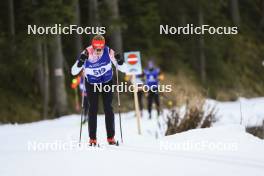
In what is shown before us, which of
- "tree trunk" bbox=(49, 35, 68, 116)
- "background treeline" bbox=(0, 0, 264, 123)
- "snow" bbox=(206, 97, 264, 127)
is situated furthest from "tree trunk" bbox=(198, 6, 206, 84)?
"snow" bbox=(206, 97, 264, 127)

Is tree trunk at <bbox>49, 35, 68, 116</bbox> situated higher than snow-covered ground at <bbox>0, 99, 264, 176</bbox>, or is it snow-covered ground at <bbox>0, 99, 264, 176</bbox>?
tree trunk at <bbox>49, 35, 68, 116</bbox>

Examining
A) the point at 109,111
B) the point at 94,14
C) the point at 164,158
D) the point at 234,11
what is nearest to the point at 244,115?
the point at 109,111

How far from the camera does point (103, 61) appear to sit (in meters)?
8.33

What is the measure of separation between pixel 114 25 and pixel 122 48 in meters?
3.28

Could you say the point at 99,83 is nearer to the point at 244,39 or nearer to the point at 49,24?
the point at 49,24

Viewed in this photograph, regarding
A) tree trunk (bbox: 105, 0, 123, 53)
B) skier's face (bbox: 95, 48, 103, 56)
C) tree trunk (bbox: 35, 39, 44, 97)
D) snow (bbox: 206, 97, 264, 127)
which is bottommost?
snow (bbox: 206, 97, 264, 127)

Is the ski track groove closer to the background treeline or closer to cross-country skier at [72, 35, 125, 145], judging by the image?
cross-country skier at [72, 35, 125, 145]

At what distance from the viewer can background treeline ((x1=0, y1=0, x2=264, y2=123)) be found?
19.1 metres

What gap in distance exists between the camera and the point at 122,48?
2555 cm

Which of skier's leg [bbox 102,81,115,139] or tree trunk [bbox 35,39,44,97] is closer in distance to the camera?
skier's leg [bbox 102,81,115,139]

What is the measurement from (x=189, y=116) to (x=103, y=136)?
6.63 ft

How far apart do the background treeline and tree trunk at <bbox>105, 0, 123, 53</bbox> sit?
5 centimetres

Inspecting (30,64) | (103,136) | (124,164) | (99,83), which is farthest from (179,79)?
(124,164)

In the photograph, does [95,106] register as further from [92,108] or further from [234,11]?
[234,11]
